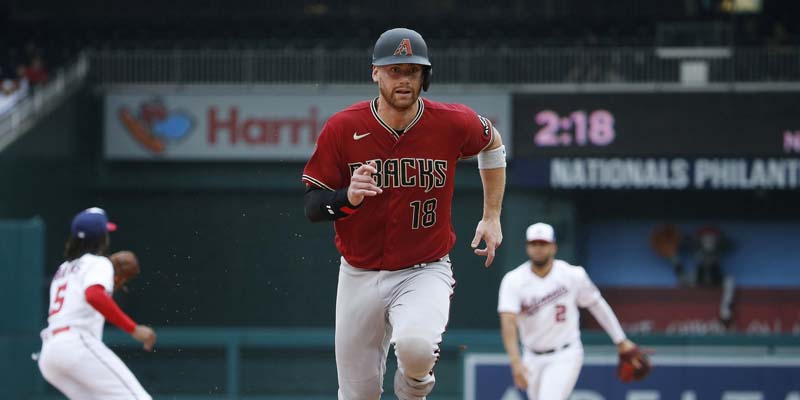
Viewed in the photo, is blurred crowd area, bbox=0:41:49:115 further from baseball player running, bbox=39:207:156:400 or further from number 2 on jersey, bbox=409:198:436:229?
number 2 on jersey, bbox=409:198:436:229

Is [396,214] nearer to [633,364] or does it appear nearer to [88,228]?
[88,228]

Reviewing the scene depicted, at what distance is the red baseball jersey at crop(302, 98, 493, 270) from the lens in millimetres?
5723

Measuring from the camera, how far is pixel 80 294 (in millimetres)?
7887

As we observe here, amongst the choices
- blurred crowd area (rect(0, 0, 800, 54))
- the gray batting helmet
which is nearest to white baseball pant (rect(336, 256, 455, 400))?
the gray batting helmet

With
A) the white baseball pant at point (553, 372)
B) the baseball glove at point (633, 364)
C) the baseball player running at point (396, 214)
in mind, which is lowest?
the baseball glove at point (633, 364)

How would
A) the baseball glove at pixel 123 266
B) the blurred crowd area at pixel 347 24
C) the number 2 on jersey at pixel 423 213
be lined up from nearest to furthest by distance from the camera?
the number 2 on jersey at pixel 423 213, the baseball glove at pixel 123 266, the blurred crowd area at pixel 347 24

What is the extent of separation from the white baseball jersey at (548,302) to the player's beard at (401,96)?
4.51m

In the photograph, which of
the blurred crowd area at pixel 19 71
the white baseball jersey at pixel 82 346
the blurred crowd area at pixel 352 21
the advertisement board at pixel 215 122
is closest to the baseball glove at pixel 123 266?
the white baseball jersey at pixel 82 346

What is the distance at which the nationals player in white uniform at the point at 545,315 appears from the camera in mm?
9789

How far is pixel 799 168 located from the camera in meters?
21.0

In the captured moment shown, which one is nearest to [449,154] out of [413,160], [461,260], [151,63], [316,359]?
[413,160]

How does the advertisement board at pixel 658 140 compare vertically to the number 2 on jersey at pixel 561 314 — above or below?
below

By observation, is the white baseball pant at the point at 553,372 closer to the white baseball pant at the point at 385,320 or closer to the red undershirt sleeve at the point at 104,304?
the red undershirt sleeve at the point at 104,304

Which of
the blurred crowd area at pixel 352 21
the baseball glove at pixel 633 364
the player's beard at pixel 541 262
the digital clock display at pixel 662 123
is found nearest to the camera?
the player's beard at pixel 541 262
